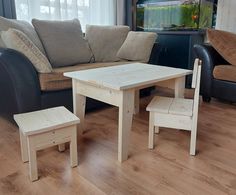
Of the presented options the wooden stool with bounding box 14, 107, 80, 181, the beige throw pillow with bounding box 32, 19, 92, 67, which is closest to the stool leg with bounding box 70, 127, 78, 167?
the wooden stool with bounding box 14, 107, 80, 181

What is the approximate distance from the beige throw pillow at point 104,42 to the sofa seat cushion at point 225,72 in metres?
1.13

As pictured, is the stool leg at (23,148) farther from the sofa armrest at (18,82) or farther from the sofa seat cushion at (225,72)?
the sofa seat cushion at (225,72)

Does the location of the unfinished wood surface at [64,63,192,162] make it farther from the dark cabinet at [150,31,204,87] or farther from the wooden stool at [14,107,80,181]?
the dark cabinet at [150,31,204,87]

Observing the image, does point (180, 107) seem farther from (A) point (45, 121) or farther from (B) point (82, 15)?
(B) point (82, 15)

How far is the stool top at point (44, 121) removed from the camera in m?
1.30

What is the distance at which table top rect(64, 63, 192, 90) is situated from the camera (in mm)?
1464

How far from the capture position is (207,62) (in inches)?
103

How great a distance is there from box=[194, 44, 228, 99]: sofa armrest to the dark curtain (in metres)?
2.03

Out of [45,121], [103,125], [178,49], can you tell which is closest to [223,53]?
[178,49]

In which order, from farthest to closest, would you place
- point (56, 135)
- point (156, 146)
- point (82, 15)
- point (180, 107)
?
point (82, 15), point (156, 146), point (180, 107), point (56, 135)

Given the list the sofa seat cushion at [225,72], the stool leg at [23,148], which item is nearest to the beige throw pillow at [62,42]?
the stool leg at [23,148]

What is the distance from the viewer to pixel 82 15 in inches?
130

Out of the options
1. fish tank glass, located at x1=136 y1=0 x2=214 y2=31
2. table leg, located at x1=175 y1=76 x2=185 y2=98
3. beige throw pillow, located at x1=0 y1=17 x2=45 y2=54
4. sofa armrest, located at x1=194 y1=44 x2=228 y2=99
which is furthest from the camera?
fish tank glass, located at x1=136 y1=0 x2=214 y2=31

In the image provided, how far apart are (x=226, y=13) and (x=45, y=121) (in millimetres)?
3130
